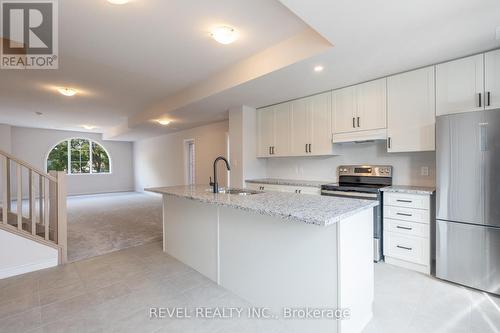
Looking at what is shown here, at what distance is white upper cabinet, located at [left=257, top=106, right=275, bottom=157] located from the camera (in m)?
4.41

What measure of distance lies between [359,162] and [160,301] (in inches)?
125

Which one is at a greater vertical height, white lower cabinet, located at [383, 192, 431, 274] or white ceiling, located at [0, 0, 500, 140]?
white ceiling, located at [0, 0, 500, 140]

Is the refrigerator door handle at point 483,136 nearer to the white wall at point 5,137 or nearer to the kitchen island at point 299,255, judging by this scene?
the kitchen island at point 299,255

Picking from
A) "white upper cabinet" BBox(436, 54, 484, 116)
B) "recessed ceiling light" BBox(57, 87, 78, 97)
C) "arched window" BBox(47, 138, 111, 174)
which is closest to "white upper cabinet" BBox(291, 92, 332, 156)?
"white upper cabinet" BBox(436, 54, 484, 116)

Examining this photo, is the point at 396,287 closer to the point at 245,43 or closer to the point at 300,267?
the point at 300,267

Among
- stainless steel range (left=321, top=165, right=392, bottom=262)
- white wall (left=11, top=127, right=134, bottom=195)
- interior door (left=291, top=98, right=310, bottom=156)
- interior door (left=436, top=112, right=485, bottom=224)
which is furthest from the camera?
white wall (left=11, top=127, right=134, bottom=195)

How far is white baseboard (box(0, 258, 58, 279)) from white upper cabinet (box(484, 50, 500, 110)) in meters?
5.05

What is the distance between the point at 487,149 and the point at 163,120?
5.58 metres

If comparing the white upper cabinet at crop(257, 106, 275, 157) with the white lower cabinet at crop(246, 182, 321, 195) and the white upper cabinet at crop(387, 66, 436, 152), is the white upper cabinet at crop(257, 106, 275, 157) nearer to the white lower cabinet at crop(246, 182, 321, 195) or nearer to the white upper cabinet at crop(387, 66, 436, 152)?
the white lower cabinet at crop(246, 182, 321, 195)

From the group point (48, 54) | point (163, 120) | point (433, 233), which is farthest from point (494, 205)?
point (163, 120)

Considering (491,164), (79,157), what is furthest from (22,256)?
(79,157)

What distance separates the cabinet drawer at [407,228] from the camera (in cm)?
259

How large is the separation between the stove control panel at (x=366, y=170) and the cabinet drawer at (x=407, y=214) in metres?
0.67

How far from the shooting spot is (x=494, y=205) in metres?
2.11
